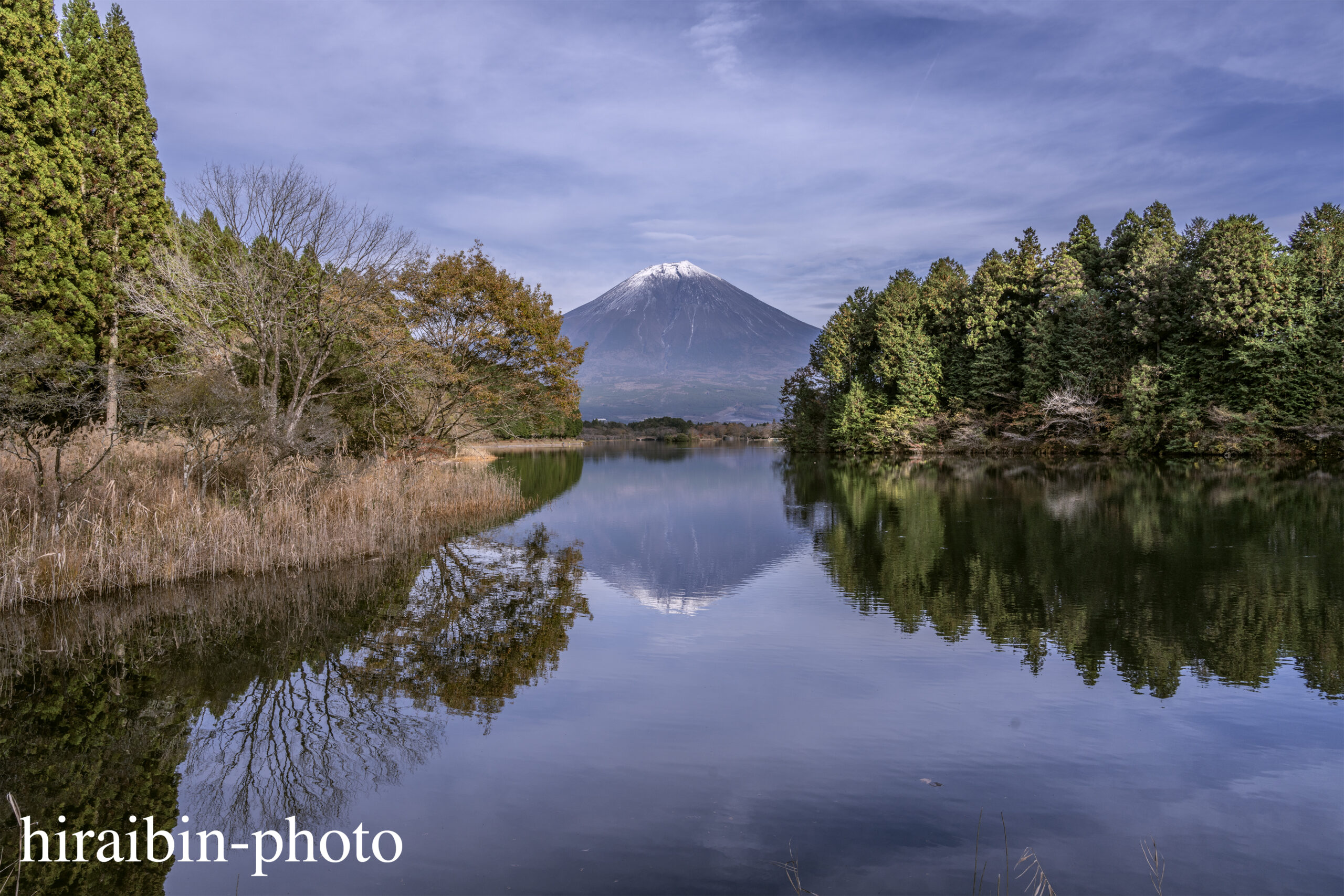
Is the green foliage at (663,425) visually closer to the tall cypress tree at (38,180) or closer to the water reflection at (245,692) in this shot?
the tall cypress tree at (38,180)

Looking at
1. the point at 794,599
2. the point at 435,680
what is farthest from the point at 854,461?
the point at 435,680

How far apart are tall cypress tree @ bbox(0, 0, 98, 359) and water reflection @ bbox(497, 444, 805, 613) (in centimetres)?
1148

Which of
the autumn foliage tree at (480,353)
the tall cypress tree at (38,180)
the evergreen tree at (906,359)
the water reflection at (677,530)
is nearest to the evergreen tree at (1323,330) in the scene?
the evergreen tree at (906,359)

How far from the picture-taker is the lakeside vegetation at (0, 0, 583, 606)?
380 inches

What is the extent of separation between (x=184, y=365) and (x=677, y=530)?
10.8m

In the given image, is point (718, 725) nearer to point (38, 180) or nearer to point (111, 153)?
point (38, 180)

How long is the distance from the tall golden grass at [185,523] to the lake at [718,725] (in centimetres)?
52

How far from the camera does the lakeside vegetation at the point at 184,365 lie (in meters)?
9.64

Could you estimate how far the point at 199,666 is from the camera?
6551mm

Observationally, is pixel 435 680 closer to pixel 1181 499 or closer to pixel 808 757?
pixel 808 757

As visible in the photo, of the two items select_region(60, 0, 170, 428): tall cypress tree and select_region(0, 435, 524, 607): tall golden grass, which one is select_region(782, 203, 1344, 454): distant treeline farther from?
select_region(60, 0, 170, 428): tall cypress tree

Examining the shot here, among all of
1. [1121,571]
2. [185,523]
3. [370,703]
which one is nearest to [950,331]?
[1121,571]

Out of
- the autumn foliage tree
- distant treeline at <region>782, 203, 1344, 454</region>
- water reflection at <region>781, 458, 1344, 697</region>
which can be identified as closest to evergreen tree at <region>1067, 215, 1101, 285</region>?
distant treeline at <region>782, 203, 1344, 454</region>

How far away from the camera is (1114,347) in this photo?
115ft
